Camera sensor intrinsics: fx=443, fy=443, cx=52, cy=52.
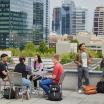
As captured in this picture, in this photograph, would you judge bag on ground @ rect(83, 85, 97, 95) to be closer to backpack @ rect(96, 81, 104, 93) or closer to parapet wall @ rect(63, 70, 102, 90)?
backpack @ rect(96, 81, 104, 93)

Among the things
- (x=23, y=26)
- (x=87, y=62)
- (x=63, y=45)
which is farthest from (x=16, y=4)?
(x=87, y=62)

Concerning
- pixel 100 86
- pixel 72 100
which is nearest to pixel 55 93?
pixel 72 100

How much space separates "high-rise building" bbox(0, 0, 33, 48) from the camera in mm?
143625

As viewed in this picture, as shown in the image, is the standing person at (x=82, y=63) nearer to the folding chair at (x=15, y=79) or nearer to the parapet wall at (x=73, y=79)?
the parapet wall at (x=73, y=79)

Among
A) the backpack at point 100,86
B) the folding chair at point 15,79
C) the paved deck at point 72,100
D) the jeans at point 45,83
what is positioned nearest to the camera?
the paved deck at point 72,100

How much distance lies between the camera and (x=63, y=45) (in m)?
131

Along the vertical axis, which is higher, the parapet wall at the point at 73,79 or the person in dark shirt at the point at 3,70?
the person in dark shirt at the point at 3,70

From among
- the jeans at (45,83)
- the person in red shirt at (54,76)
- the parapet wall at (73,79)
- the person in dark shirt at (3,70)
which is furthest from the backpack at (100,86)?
the person in dark shirt at (3,70)

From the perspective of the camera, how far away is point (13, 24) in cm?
14575

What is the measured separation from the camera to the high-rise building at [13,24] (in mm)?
143625

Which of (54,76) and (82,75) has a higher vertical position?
(54,76)

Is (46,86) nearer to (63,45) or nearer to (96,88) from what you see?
(96,88)

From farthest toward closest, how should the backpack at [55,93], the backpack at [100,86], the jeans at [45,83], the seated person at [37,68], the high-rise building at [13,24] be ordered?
the high-rise building at [13,24] < the backpack at [100,86] < the seated person at [37,68] < the jeans at [45,83] < the backpack at [55,93]

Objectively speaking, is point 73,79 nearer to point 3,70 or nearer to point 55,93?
point 55,93
